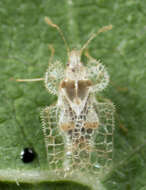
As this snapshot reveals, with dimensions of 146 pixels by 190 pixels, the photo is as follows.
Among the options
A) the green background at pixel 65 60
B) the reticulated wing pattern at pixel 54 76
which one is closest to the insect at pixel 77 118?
the reticulated wing pattern at pixel 54 76

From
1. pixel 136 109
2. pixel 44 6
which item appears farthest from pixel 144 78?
pixel 44 6

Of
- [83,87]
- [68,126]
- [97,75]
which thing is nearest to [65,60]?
[97,75]

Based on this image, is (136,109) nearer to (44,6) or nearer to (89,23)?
(89,23)

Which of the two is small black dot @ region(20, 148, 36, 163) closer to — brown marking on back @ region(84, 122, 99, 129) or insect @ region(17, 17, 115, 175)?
insect @ region(17, 17, 115, 175)

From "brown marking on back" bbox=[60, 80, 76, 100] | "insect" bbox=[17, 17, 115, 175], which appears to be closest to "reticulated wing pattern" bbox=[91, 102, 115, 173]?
"insect" bbox=[17, 17, 115, 175]

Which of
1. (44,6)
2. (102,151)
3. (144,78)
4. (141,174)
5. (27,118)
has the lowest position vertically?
(141,174)

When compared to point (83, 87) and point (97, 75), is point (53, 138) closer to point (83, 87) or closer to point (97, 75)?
point (83, 87)
